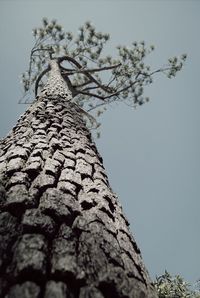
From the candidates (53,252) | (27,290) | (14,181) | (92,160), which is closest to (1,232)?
(53,252)

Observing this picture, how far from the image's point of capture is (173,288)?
384cm

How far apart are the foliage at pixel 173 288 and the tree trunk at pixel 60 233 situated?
6.68 feet

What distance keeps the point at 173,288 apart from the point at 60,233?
305cm

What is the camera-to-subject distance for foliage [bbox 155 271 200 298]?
3.61 m

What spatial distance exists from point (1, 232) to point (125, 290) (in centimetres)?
49

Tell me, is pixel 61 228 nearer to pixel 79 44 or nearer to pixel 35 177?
pixel 35 177

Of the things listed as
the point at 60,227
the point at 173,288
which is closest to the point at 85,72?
the point at 173,288

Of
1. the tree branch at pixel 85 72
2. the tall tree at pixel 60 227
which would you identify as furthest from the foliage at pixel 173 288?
the tree branch at pixel 85 72

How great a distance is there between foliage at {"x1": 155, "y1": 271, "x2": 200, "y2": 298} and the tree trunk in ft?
6.68

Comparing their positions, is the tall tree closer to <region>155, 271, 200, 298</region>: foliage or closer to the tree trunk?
the tree trunk

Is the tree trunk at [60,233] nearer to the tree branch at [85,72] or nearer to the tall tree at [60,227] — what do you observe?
the tall tree at [60,227]

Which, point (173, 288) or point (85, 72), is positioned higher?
point (85, 72)

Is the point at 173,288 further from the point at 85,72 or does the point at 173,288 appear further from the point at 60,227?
the point at 85,72

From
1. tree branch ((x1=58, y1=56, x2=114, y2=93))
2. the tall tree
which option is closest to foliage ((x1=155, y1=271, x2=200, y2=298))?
the tall tree
